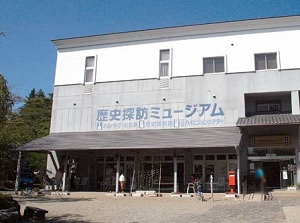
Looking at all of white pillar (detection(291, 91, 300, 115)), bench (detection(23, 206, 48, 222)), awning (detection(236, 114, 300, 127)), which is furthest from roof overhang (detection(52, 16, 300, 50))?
bench (detection(23, 206, 48, 222))

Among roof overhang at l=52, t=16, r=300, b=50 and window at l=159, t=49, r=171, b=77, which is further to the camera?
window at l=159, t=49, r=171, b=77

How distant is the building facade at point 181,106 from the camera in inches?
813

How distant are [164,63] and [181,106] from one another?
319 cm

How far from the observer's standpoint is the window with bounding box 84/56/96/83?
24.8 metres

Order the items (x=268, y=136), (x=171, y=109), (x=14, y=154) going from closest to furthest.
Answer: (x=268, y=136), (x=171, y=109), (x=14, y=154)

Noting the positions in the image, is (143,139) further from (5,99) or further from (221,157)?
(5,99)

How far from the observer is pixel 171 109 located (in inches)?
880

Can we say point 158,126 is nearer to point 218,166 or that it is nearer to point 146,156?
point 146,156

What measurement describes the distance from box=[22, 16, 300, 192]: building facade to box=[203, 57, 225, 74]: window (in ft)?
0.22

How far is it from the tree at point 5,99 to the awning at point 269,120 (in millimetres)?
12195

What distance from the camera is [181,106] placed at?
22.2 meters

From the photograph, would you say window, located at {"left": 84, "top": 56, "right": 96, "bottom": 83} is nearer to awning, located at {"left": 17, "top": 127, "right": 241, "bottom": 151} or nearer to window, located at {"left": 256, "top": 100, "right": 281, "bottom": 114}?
awning, located at {"left": 17, "top": 127, "right": 241, "bottom": 151}

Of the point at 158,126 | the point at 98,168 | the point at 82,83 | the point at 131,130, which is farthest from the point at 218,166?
the point at 82,83

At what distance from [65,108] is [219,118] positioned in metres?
10.4
